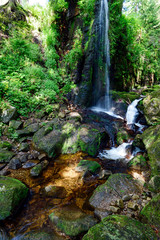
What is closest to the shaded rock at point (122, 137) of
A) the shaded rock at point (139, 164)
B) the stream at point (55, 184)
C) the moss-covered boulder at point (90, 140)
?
the stream at point (55, 184)

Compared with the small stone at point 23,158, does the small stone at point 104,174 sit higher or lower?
lower

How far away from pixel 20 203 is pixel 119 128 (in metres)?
5.81

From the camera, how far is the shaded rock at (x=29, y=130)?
5.89m

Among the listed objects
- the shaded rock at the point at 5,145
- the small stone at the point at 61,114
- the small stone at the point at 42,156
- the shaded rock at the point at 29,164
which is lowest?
the shaded rock at the point at 29,164

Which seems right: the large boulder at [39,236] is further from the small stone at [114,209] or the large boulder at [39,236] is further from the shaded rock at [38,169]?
the shaded rock at [38,169]

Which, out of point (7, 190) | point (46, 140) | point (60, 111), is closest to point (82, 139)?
point (46, 140)

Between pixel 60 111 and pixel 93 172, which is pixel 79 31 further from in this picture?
pixel 93 172

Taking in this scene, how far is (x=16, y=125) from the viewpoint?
19.7 feet

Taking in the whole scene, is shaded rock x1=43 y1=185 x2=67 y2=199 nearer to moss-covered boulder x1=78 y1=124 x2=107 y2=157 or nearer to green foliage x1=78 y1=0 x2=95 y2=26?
moss-covered boulder x1=78 y1=124 x2=107 y2=157

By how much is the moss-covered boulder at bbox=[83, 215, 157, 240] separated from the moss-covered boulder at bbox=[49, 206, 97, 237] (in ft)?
2.14

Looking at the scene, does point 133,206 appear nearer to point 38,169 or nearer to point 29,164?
point 38,169

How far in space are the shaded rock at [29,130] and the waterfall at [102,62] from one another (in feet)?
19.3

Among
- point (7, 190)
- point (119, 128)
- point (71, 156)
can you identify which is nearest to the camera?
point (7, 190)

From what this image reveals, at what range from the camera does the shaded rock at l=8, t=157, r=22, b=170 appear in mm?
4383
